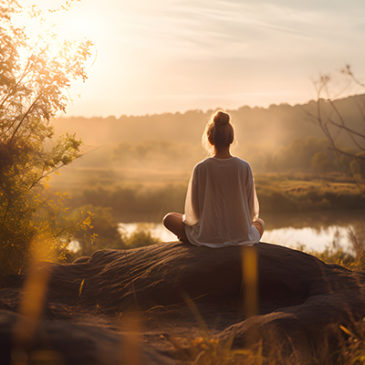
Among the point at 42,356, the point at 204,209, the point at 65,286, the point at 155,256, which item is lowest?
the point at 42,356

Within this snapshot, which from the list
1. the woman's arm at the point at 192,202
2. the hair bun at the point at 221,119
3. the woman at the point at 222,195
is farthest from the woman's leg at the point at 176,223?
the hair bun at the point at 221,119

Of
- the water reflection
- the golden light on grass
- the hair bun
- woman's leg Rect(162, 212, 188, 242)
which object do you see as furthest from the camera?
the water reflection

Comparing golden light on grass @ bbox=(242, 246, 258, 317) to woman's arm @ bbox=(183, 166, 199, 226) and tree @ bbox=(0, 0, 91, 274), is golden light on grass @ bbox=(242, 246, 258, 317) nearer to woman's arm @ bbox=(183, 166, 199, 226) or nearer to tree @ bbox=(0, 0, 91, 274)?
woman's arm @ bbox=(183, 166, 199, 226)

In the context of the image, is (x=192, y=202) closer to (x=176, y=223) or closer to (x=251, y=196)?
(x=176, y=223)

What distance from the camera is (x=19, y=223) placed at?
565 cm

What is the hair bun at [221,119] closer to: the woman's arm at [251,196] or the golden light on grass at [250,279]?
the woman's arm at [251,196]

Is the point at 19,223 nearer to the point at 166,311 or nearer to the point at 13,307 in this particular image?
the point at 13,307

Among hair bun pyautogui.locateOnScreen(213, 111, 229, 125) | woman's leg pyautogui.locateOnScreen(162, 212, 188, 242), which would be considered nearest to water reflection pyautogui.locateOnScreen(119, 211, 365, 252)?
woman's leg pyautogui.locateOnScreen(162, 212, 188, 242)

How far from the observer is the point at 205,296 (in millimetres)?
4805

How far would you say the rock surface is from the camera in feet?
11.5

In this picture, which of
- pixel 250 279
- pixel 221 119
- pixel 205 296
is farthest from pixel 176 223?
pixel 221 119

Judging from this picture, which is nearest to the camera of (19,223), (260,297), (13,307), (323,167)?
(13,307)

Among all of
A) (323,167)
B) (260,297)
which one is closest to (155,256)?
(260,297)

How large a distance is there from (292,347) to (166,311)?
164 cm
